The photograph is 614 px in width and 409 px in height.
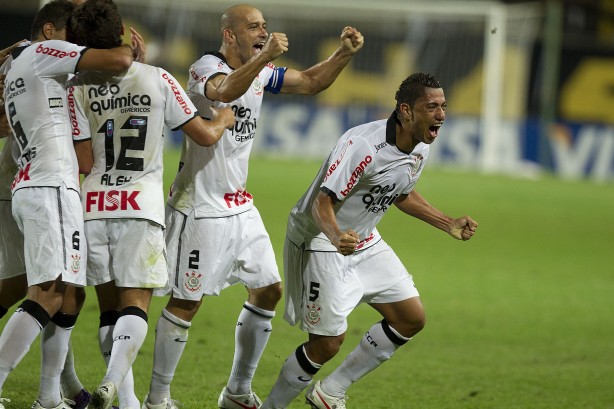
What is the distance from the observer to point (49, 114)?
5.19 metres

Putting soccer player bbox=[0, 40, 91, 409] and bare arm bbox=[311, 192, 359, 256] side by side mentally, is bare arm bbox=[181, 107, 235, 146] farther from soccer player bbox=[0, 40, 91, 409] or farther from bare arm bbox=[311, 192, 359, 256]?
soccer player bbox=[0, 40, 91, 409]

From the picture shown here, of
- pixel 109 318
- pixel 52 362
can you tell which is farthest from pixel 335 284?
pixel 52 362

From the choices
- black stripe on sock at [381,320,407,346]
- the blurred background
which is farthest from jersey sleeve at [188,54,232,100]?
the blurred background

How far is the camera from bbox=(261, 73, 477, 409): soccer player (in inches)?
221

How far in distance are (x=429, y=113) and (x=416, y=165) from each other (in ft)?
1.32

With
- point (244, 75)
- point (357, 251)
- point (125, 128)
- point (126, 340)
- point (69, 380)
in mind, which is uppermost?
point (244, 75)

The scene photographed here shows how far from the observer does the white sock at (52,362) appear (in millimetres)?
5379

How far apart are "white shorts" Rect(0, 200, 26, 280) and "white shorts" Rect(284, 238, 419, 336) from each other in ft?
5.22

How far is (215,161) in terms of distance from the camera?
236 inches

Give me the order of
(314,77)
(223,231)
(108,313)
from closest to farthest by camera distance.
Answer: (108,313), (223,231), (314,77)

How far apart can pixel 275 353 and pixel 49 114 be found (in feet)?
10.6

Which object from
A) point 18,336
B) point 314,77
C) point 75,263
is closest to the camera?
point 18,336

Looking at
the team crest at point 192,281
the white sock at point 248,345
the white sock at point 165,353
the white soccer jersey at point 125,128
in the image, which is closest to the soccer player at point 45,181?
the white soccer jersey at point 125,128

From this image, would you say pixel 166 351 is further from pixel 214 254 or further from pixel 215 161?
pixel 215 161
